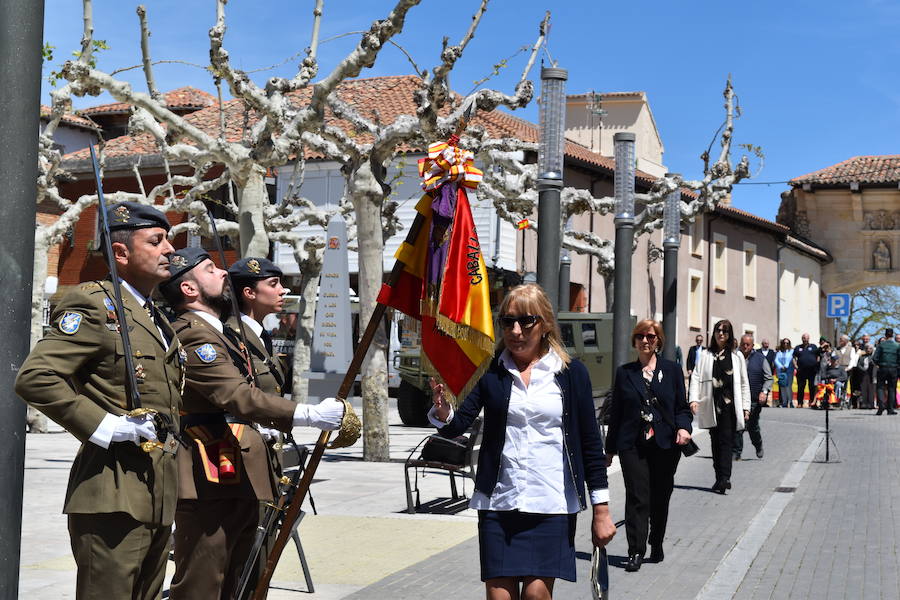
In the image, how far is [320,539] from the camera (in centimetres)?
948

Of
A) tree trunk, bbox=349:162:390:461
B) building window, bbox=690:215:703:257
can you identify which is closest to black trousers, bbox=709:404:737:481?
tree trunk, bbox=349:162:390:461

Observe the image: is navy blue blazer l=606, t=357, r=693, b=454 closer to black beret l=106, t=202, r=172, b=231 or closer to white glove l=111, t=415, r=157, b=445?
black beret l=106, t=202, r=172, b=231

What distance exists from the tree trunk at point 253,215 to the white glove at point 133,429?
11.2 metres

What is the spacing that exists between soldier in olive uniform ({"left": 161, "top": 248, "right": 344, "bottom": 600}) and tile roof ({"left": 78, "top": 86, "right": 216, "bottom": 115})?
138ft

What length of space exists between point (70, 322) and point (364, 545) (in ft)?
18.7

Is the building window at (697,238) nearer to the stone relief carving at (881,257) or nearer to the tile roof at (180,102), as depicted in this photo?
the stone relief carving at (881,257)

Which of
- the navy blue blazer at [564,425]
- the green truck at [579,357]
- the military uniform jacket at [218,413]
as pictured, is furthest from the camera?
the green truck at [579,357]

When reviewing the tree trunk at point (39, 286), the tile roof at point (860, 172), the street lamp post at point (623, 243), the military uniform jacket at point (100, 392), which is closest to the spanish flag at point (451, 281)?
the military uniform jacket at point (100, 392)

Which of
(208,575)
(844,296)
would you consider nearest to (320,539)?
(208,575)

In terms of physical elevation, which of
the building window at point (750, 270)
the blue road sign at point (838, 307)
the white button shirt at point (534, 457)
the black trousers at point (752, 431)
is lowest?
the black trousers at point (752, 431)

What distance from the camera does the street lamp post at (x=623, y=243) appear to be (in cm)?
1627

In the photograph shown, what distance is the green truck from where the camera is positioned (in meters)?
23.7

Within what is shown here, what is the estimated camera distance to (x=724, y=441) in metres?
13.4

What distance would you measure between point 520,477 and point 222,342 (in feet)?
4.40
